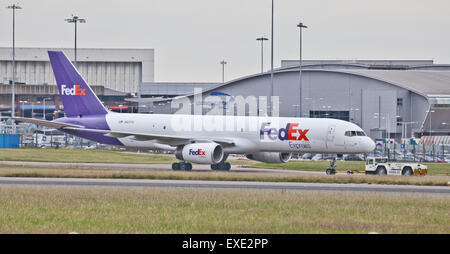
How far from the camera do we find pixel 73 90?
55.9 m

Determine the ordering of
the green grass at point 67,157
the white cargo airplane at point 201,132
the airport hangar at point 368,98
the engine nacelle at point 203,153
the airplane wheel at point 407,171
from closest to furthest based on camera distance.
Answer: the engine nacelle at point 203,153
the white cargo airplane at point 201,132
the airplane wheel at point 407,171
the green grass at point 67,157
the airport hangar at point 368,98

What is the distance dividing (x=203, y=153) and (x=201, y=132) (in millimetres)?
4118

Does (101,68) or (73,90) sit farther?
(101,68)

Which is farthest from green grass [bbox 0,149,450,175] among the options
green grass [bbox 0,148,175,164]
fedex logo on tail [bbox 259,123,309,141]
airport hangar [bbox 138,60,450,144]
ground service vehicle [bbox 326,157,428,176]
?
airport hangar [bbox 138,60,450,144]

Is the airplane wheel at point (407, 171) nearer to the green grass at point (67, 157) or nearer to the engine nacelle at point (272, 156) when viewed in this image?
the engine nacelle at point (272, 156)

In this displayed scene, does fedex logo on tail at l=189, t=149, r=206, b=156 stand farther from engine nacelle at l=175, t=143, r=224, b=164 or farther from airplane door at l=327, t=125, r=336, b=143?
airplane door at l=327, t=125, r=336, b=143

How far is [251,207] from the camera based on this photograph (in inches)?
975

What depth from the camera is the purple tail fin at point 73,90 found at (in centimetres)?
5572

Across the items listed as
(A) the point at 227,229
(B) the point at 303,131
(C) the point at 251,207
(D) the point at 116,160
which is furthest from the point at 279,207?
(D) the point at 116,160

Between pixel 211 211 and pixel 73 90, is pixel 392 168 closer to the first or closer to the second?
pixel 73 90

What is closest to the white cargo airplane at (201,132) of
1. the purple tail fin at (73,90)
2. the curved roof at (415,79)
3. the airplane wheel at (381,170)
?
the purple tail fin at (73,90)

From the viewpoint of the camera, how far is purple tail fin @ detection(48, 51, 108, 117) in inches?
2194

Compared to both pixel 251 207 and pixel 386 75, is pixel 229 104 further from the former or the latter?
pixel 251 207

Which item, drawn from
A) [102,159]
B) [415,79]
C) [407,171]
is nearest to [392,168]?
[407,171]
